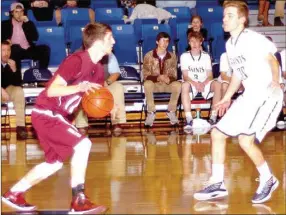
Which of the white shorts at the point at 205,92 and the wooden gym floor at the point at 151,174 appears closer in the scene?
the wooden gym floor at the point at 151,174

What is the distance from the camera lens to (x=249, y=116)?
6.12 meters

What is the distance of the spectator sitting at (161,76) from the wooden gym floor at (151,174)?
0.52 meters

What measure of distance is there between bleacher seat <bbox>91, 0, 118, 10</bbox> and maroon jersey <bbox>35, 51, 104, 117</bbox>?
8448mm

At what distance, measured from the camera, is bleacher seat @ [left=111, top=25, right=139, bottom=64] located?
12602mm

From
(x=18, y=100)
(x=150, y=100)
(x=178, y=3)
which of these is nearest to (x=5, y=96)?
(x=18, y=100)

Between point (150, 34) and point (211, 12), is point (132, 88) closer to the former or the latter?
point (150, 34)

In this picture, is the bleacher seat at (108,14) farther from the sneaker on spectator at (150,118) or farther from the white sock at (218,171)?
the white sock at (218,171)

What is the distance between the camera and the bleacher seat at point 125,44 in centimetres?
1260

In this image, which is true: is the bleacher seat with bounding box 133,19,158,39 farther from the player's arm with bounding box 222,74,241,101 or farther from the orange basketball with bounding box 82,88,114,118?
the orange basketball with bounding box 82,88,114,118

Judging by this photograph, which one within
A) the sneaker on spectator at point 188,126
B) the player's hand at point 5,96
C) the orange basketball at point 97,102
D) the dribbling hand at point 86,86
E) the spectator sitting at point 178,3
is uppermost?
the spectator sitting at point 178,3

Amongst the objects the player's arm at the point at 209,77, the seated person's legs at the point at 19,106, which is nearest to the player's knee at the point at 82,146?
the seated person's legs at the point at 19,106

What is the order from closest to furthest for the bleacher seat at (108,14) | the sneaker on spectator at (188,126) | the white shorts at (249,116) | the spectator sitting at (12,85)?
the white shorts at (249,116) → the spectator sitting at (12,85) → the sneaker on spectator at (188,126) → the bleacher seat at (108,14)

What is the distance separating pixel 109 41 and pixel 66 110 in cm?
65

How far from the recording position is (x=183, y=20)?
1381 cm
